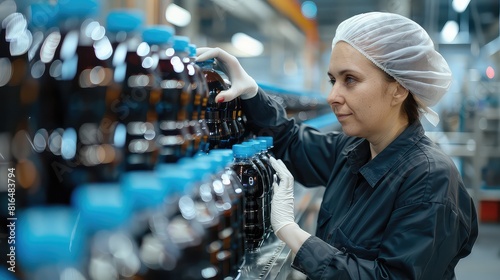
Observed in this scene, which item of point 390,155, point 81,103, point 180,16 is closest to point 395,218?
point 390,155

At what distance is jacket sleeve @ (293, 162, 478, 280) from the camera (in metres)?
1.49

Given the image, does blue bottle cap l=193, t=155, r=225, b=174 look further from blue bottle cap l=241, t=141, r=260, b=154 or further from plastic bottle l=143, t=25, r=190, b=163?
blue bottle cap l=241, t=141, r=260, b=154

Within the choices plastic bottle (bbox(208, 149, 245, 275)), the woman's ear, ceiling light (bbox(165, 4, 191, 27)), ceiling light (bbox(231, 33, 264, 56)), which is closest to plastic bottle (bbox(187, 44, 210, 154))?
plastic bottle (bbox(208, 149, 245, 275))

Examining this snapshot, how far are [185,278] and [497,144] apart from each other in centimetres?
789

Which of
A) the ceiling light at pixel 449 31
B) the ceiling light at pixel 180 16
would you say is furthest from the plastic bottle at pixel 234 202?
the ceiling light at pixel 449 31

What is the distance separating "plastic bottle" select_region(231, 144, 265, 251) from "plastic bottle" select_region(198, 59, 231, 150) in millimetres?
106

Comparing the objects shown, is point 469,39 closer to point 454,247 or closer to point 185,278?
point 454,247

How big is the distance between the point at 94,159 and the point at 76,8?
10.1 inches

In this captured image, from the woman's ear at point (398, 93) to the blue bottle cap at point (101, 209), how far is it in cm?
124

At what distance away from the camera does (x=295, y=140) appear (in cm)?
233

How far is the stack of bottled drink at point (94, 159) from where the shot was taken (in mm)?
720

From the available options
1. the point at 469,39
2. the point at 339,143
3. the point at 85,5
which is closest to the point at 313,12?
the point at 469,39

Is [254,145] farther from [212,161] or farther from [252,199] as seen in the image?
[212,161]

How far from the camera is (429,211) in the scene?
150 centimetres
